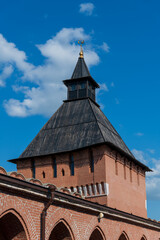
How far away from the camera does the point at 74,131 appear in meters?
30.2

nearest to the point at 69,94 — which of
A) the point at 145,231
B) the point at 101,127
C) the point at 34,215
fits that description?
the point at 101,127

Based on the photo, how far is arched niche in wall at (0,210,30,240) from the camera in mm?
13281

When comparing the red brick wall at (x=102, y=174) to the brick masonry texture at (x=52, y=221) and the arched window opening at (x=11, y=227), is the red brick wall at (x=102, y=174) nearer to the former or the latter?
the brick masonry texture at (x=52, y=221)

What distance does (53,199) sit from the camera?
47.8 ft

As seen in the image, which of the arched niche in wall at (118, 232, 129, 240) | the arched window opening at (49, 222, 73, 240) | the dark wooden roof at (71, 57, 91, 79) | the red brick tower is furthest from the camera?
the dark wooden roof at (71, 57, 91, 79)

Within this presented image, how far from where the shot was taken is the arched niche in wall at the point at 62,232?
15.8 metres

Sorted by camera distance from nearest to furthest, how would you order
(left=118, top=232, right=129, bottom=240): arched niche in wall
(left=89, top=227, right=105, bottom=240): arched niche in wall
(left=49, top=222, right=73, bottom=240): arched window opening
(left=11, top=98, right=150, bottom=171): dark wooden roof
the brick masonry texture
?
1. the brick masonry texture
2. (left=49, top=222, right=73, bottom=240): arched window opening
3. (left=89, top=227, right=105, bottom=240): arched niche in wall
4. (left=118, top=232, right=129, bottom=240): arched niche in wall
5. (left=11, top=98, right=150, bottom=171): dark wooden roof

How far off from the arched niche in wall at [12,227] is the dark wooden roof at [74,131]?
13.9 meters

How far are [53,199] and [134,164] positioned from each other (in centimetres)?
1766

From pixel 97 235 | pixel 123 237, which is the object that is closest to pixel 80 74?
pixel 123 237

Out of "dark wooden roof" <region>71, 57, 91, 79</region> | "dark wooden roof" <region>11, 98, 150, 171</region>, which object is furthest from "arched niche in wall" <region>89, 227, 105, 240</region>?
"dark wooden roof" <region>71, 57, 91, 79</region>

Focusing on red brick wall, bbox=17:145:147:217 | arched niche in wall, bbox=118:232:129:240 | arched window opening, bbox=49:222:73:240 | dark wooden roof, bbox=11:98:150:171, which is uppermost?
dark wooden roof, bbox=11:98:150:171

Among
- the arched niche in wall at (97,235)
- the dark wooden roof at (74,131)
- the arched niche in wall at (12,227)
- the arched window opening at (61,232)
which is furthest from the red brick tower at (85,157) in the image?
the arched niche in wall at (12,227)

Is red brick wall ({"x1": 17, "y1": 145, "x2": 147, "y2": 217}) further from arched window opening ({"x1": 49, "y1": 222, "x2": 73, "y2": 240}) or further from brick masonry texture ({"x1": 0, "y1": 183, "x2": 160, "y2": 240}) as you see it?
arched window opening ({"x1": 49, "y1": 222, "x2": 73, "y2": 240})
